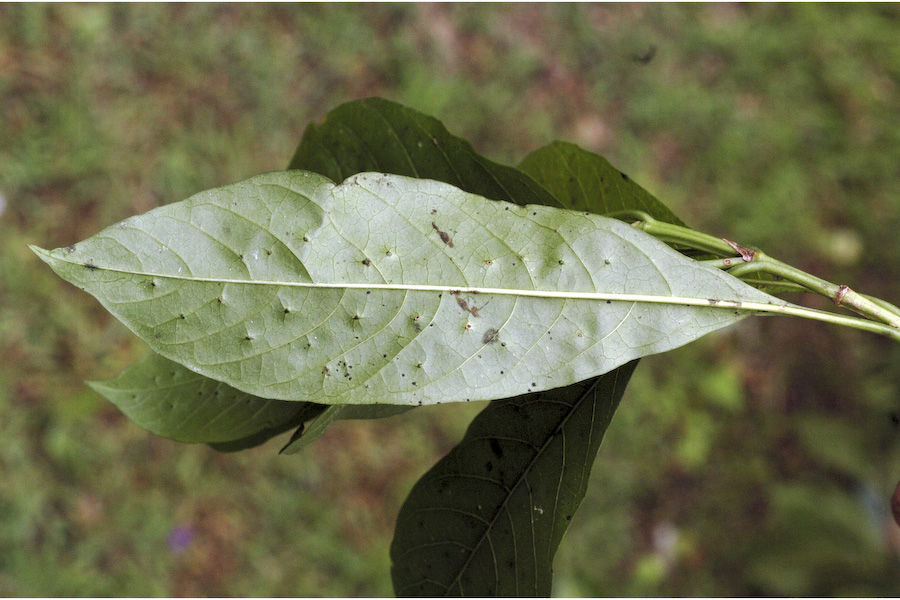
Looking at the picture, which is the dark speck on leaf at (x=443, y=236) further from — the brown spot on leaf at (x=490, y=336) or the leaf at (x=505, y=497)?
the leaf at (x=505, y=497)

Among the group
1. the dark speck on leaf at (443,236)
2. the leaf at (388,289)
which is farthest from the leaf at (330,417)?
the dark speck on leaf at (443,236)

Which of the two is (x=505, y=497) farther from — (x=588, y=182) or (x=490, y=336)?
(x=588, y=182)

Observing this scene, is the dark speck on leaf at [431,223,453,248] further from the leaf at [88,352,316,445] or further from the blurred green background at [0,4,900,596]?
the blurred green background at [0,4,900,596]

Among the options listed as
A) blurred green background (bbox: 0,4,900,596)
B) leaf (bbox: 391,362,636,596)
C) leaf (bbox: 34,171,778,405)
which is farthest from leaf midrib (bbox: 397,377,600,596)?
blurred green background (bbox: 0,4,900,596)

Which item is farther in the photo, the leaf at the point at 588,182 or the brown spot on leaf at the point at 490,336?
the leaf at the point at 588,182

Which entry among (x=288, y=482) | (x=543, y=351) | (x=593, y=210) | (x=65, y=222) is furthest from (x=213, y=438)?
(x=65, y=222)

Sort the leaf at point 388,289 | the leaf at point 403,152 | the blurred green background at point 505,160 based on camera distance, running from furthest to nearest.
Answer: the blurred green background at point 505,160 → the leaf at point 403,152 → the leaf at point 388,289
